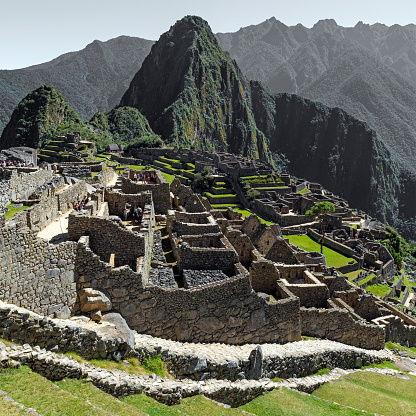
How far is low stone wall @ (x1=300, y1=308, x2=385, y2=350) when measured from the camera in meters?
21.3

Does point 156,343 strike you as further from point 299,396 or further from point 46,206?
point 46,206

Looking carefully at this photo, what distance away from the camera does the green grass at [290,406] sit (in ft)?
45.4

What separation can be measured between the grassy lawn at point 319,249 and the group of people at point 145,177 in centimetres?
2618

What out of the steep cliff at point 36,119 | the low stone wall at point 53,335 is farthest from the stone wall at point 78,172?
the steep cliff at point 36,119

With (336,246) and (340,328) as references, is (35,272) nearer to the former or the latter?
(340,328)

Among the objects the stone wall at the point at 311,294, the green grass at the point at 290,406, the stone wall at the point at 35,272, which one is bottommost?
the green grass at the point at 290,406

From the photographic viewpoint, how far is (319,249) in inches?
2213

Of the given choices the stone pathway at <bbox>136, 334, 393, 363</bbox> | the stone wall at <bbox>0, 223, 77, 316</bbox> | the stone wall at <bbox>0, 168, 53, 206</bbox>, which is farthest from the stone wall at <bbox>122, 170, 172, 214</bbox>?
the stone wall at <bbox>0, 223, 77, 316</bbox>

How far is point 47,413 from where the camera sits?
8320mm

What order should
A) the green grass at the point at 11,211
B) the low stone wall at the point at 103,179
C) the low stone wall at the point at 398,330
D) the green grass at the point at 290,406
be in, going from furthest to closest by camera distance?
the low stone wall at the point at 103,179
the low stone wall at the point at 398,330
the green grass at the point at 11,211
the green grass at the point at 290,406

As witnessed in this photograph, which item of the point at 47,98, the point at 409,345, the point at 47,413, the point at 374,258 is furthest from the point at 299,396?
the point at 47,98

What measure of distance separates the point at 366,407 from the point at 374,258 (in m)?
40.7

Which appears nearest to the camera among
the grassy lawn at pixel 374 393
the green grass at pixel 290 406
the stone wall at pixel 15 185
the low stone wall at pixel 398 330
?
the green grass at pixel 290 406

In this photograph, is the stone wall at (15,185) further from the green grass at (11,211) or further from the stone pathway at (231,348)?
the stone pathway at (231,348)
